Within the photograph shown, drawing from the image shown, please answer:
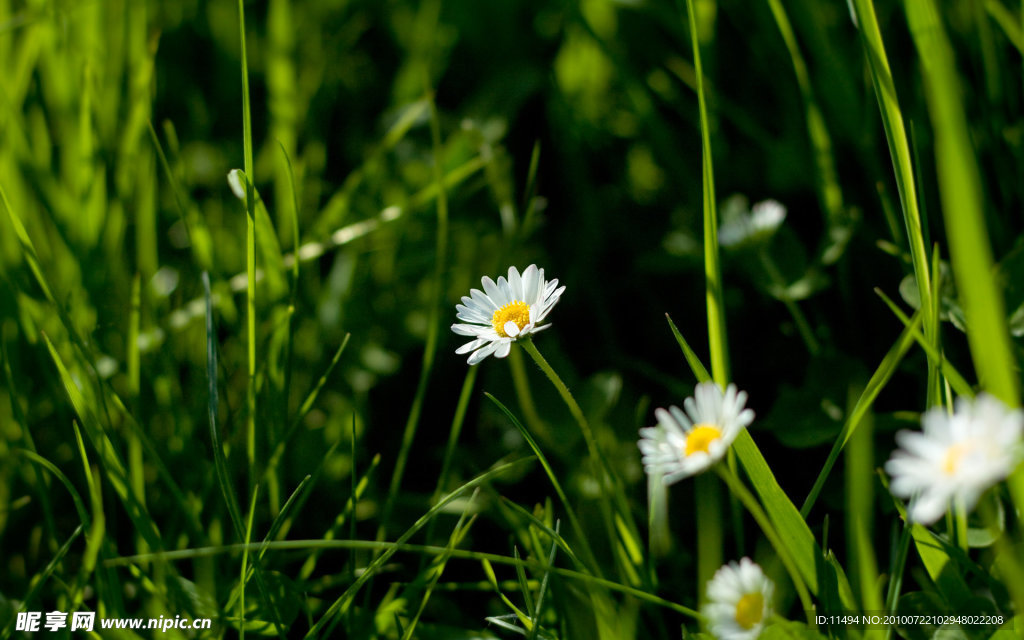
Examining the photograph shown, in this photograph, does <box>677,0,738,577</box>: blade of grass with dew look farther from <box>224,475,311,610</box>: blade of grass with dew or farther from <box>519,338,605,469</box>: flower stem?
<box>224,475,311,610</box>: blade of grass with dew

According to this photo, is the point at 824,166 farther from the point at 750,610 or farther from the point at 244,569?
the point at 244,569

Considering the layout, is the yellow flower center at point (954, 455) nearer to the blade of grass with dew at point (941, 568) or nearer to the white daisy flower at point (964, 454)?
the white daisy flower at point (964, 454)

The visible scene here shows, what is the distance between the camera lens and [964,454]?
48cm

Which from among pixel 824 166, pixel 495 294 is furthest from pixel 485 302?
pixel 824 166

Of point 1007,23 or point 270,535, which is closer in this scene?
point 270,535

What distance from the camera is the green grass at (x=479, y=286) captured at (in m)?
0.73

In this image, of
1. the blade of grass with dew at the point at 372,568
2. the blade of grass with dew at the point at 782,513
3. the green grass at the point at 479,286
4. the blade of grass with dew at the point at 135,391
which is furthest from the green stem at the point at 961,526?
the blade of grass with dew at the point at 135,391

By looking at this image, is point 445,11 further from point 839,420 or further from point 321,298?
point 839,420

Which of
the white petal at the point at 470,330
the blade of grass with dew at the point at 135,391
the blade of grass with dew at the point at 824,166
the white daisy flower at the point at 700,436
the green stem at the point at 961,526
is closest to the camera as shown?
the white daisy flower at the point at 700,436

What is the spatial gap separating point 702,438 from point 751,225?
23.1 inches

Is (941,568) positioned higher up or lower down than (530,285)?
lower down

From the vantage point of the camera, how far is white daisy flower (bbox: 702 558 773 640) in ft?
1.98

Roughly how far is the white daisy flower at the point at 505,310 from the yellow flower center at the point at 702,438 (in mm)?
181

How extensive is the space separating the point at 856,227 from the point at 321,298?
2.75 feet
